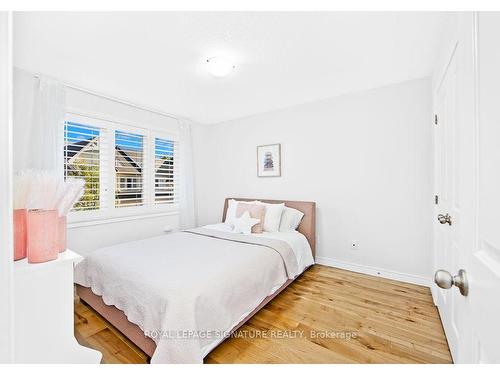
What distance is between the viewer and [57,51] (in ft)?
6.56

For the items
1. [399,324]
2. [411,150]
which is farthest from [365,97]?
[399,324]

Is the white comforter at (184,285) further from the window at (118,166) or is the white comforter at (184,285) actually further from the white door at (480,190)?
the white door at (480,190)

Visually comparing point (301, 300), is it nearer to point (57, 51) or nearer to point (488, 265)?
point (488, 265)

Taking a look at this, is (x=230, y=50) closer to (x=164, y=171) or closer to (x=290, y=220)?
(x=290, y=220)

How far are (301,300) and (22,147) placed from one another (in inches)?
125

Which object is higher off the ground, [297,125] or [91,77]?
[91,77]

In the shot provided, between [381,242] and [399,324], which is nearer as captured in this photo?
[399,324]

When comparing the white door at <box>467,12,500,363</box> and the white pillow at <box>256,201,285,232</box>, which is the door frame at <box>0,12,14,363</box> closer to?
the white door at <box>467,12,500,363</box>

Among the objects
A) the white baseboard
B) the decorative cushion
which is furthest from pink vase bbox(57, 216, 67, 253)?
the white baseboard

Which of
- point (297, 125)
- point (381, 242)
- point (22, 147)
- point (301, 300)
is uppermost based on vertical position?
point (297, 125)

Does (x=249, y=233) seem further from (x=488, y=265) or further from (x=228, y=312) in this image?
(x=488, y=265)

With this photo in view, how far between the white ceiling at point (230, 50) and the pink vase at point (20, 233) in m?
1.45
